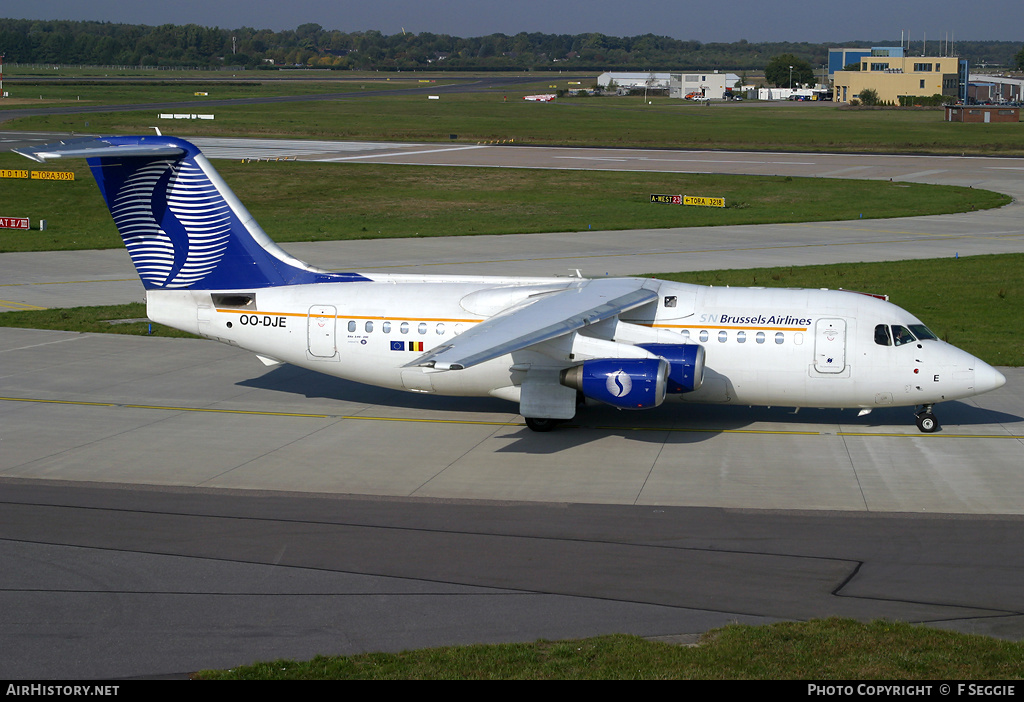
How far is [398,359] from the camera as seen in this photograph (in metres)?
24.2

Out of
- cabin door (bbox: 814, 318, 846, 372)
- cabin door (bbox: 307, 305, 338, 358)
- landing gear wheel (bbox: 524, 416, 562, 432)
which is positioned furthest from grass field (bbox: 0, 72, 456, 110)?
cabin door (bbox: 814, 318, 846, 372)

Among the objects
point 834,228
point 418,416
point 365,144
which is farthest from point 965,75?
point 418,416

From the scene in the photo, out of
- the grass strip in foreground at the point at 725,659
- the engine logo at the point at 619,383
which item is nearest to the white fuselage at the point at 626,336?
the engine logo at the point at 619,383

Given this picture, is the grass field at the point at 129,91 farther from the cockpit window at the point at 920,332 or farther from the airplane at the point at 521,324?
the cockpit window at the point at 920,332

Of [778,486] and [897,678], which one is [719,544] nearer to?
[778,486]

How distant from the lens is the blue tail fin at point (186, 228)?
24.6 m

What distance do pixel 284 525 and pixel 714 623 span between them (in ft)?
25.5

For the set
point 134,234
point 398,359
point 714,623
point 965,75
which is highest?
point 965,75

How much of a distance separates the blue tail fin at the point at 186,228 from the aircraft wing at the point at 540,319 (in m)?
5.59

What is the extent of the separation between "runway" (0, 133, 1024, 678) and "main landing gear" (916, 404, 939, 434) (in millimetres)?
331

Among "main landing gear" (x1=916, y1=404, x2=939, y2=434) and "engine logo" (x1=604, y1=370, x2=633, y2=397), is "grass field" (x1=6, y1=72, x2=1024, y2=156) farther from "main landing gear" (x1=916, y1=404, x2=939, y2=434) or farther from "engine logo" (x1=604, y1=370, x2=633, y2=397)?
"engine logo" (x1=604, y1=370, x2=633, y2=397)

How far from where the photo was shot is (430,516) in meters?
18.4

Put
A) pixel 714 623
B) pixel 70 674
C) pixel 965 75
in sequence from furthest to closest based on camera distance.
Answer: pixel 965 75, pixel 714 623, pixel 70 674

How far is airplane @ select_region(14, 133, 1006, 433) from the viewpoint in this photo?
2270cm
